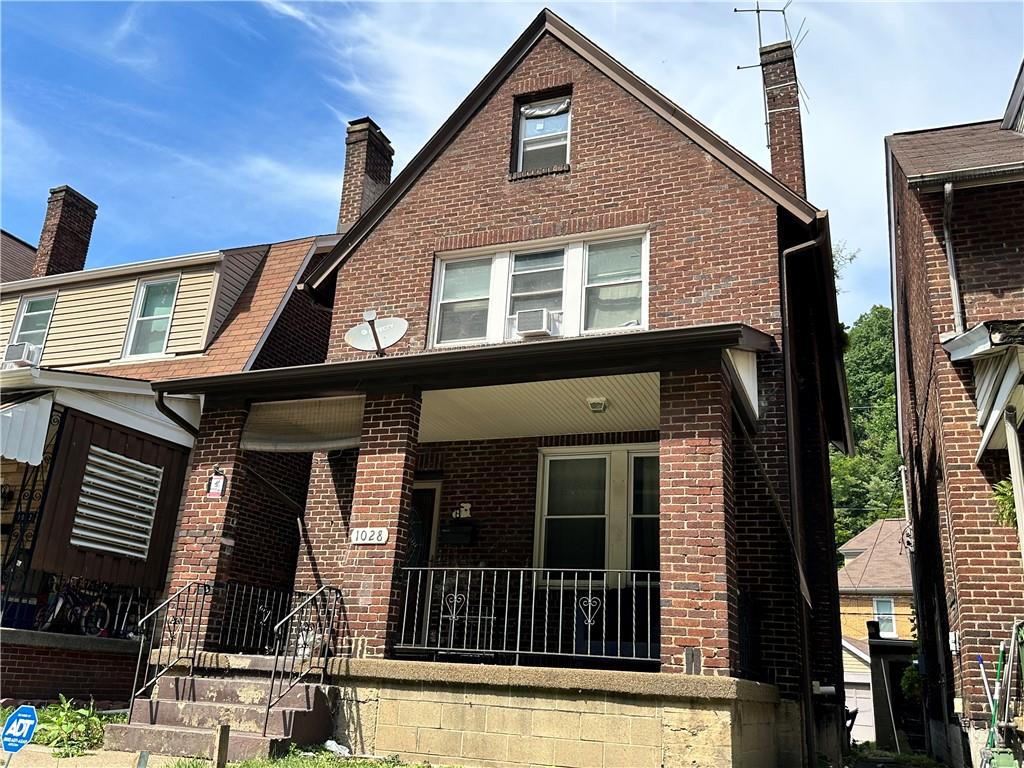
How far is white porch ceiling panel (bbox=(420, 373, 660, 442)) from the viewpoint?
9016mm

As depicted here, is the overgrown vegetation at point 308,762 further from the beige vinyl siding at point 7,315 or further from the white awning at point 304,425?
the beige vinyl siding at point 7,315

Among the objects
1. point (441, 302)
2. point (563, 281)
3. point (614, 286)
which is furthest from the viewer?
point (441, 302)

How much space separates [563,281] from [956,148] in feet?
17.8

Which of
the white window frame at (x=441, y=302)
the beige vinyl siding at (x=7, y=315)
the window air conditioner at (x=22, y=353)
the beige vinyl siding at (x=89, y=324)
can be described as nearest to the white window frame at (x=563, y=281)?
the white window frame at (x=441, y=302)

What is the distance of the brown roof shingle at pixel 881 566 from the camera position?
3091 centimetres

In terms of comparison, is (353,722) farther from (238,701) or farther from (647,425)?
(647,425)

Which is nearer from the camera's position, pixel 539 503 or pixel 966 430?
pixel 966 430

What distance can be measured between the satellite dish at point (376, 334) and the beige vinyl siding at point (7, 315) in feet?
30.4

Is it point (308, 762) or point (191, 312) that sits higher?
point (191, 312)

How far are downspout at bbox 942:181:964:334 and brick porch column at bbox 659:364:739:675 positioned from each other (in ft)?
10.4

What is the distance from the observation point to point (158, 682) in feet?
26.4

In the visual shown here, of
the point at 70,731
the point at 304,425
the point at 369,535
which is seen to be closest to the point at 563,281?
the point at 304,425

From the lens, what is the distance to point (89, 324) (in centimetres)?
1491

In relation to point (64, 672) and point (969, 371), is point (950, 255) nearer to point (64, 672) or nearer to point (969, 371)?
point (969, 371)
